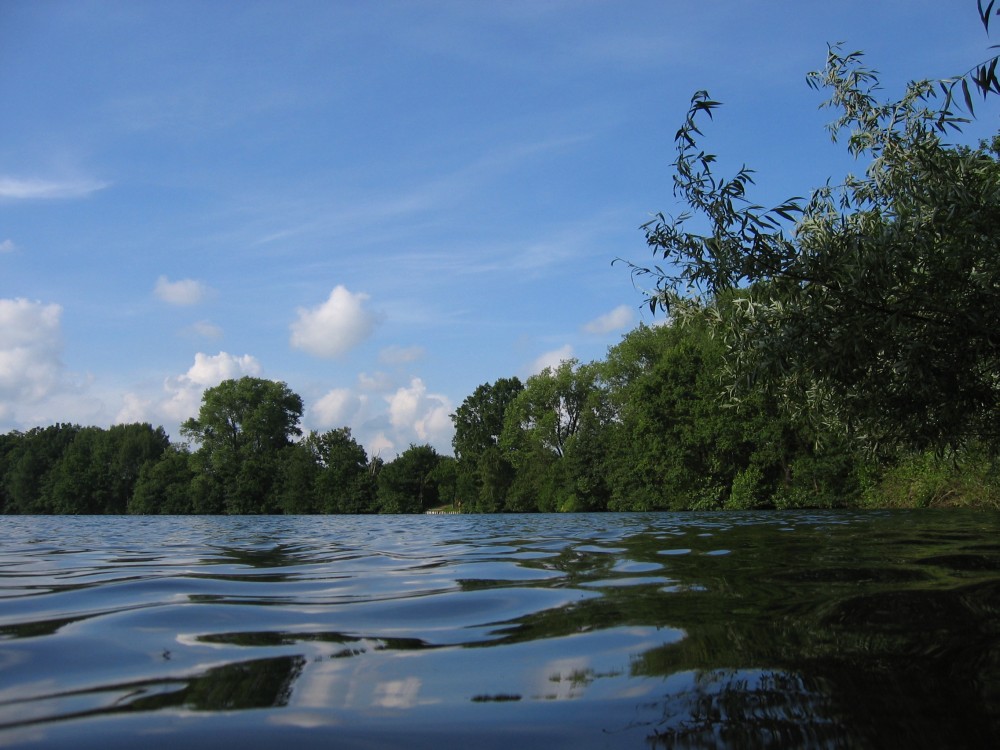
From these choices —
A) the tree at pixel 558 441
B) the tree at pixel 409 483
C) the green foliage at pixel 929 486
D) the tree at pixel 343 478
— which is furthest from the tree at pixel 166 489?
the green foliage at pixel 929 486

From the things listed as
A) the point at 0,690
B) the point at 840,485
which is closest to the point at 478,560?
the point at 0,690

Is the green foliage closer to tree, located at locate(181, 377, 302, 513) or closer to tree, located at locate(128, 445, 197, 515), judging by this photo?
tree, located at locate(181, 377, 302, 513)

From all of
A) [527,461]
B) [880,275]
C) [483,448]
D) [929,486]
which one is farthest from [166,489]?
[880,275]

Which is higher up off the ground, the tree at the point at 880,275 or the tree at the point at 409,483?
the tree at the point at 880,275

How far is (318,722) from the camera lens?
7.96ft

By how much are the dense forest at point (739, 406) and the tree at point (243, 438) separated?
0.74 feet

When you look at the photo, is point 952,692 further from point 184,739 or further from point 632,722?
point 184,739

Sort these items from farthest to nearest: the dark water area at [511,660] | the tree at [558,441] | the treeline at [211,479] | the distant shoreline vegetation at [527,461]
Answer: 1. the treeline at [211,479]
2. the tree at [558,441]
3. the distant shoreline vegetation at [527,461]
4. the dark water area at [511,660]

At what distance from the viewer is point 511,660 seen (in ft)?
10.9

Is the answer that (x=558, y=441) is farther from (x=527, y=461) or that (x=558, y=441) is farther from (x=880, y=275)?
(x=880, y=275)

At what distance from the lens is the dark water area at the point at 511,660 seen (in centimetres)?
233

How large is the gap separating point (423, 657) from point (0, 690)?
166 centimetres

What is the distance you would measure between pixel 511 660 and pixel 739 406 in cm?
1725

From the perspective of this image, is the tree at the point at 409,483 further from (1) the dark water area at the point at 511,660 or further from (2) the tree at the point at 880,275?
(1) the dark water area at the point at 511,660
